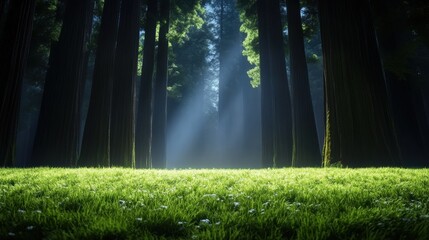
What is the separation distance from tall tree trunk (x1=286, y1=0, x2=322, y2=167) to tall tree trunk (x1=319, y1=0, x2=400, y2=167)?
95.8 inches

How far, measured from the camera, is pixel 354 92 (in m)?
8.80

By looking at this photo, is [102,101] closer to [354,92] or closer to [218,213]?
[354,92]

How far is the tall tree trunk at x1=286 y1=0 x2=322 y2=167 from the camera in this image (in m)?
12.1

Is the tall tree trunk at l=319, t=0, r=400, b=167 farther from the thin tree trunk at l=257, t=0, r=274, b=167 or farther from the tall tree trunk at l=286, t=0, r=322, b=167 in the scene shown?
the thin tree trunk at l=257, t=0, r=274, b=167

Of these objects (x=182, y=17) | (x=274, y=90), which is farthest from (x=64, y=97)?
(x=182, y=17)

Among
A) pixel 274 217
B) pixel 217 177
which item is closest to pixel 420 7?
pixel 217 177

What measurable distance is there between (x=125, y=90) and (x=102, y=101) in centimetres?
134

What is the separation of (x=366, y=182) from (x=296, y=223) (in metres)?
2.96

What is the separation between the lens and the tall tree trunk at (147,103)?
16328mm

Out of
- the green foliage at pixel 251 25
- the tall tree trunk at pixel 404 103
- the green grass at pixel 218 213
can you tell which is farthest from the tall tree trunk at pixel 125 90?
the tall tree trunk at pixel 404 103

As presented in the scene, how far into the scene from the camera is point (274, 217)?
320 centimetres

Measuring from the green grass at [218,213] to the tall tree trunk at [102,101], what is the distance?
A: 6.16m

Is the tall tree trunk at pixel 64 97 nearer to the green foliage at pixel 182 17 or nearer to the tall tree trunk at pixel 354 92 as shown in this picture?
the green foliage at pixel 182 17

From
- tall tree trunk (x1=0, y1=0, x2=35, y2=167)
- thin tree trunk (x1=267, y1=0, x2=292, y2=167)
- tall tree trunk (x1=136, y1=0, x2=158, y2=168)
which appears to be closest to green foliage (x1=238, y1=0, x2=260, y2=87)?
thin tree trunk (x1=267, y1=0, x2=292, y2=167)
